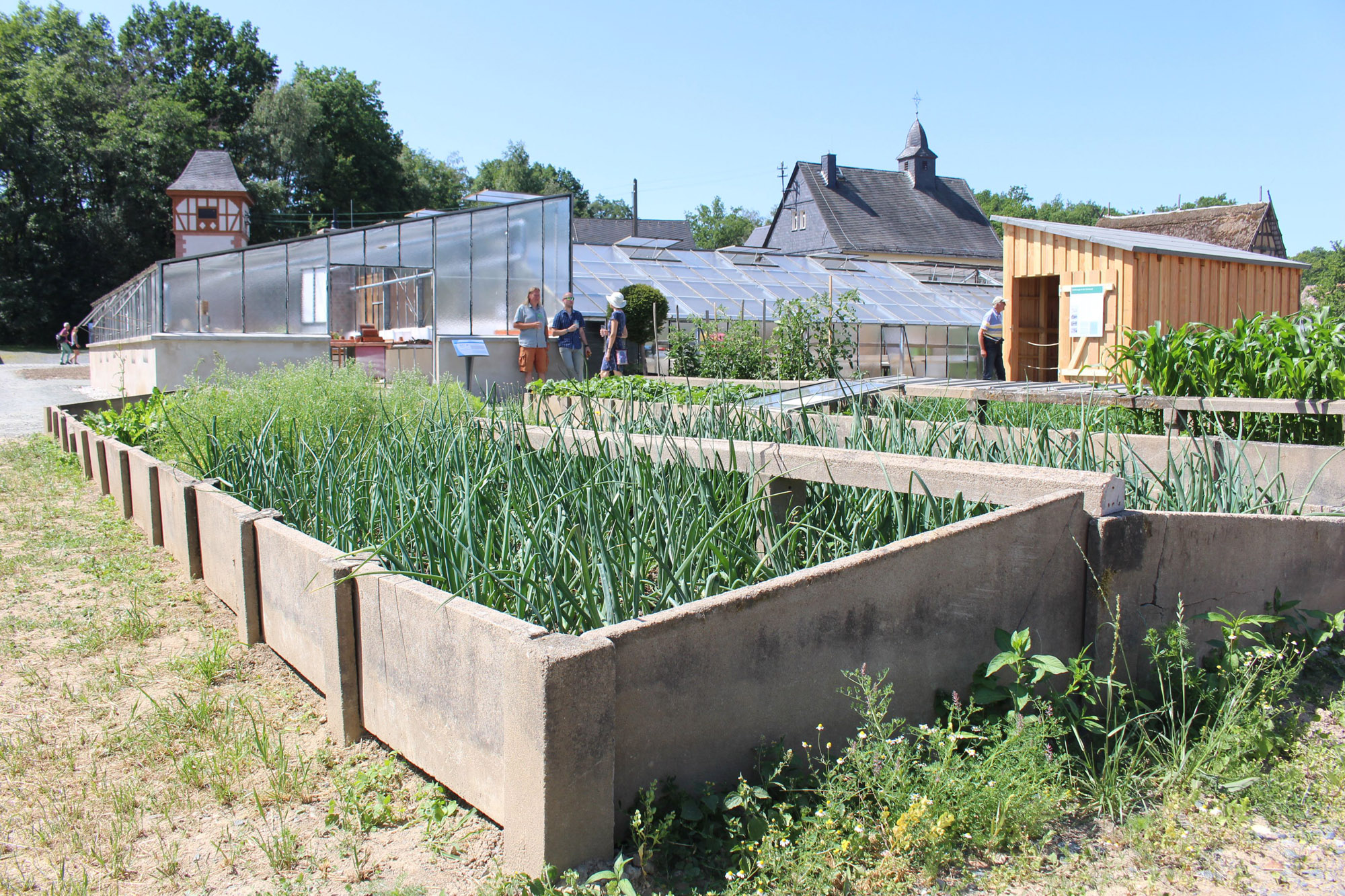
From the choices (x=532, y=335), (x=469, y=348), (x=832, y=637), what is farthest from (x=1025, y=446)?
(x=469, y=348)

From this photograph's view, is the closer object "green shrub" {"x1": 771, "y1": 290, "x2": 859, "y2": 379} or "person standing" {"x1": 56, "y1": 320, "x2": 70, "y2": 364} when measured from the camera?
"green shrub" {"x1": 771, "y1": 290, "x2": 859, "y2": 379}

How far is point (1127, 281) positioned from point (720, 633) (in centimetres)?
1019

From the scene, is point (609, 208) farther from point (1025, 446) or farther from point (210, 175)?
point (1025, 446)

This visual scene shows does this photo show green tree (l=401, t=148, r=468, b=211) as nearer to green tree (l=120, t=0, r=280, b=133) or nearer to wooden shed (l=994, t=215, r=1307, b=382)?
green tree (l=120, t=0, r=280, b=133)

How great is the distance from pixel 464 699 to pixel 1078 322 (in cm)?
1060

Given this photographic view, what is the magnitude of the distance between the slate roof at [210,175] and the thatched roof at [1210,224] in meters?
32.6

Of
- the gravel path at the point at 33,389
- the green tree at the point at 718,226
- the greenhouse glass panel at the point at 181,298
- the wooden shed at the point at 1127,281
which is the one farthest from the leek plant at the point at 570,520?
the green tree at the point at 718,226

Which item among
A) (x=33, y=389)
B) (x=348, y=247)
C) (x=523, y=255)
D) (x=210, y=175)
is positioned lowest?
(x=33, y=389)

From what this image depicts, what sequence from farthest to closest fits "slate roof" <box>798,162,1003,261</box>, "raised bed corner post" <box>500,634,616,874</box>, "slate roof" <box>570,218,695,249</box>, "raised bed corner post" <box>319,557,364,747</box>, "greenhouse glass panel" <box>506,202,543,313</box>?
1. "slate roof" <box>798,162,1003,261</box>
2. "slate roof" <box>570,218,695,249</box>
3. "greenhouse glass panel" <box>506,202,543,313</box>
4. "raised bed corner post" <box>319,557,364,747</box>
5. "raised bed corner post" <box>500,634,616,874</box>

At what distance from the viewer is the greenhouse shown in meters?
13.7

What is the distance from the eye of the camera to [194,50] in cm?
5088

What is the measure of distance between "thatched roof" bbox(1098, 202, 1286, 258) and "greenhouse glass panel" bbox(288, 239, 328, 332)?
19.5 meters

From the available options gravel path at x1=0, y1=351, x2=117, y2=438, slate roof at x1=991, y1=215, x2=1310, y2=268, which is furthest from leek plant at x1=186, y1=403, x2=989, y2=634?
gravel path at x1=0, y1=351, x2=117, y2=438

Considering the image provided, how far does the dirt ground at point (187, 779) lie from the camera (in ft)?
6.28
